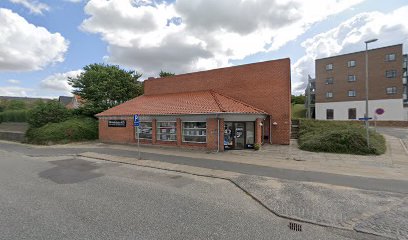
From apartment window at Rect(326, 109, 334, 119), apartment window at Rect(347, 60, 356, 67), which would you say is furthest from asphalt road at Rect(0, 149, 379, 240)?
apartment window at Rect(347, 60, 356, 67)

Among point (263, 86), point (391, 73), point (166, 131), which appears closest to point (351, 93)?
point (391, 73)

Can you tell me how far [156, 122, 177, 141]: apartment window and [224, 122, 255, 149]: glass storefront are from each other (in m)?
4.16

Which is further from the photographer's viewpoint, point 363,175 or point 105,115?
point 105,115

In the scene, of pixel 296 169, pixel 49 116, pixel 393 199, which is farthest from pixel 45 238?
pixel 49 116

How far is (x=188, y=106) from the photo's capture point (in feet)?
58.1

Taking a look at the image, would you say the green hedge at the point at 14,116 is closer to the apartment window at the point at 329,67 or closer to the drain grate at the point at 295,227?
the drain grate at the point at 295,227

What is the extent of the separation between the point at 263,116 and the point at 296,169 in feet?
26.0

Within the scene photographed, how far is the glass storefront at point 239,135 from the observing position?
15.9 metres

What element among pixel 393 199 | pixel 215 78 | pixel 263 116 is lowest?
pixel 393 199

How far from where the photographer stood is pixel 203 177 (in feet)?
29.6

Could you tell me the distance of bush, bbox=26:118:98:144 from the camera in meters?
22.0

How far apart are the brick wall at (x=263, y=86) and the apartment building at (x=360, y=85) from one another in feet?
93.3

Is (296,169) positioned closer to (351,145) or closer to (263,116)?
(351,145)

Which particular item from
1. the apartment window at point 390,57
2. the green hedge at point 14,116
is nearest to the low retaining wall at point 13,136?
the green hedge at point 14,116
